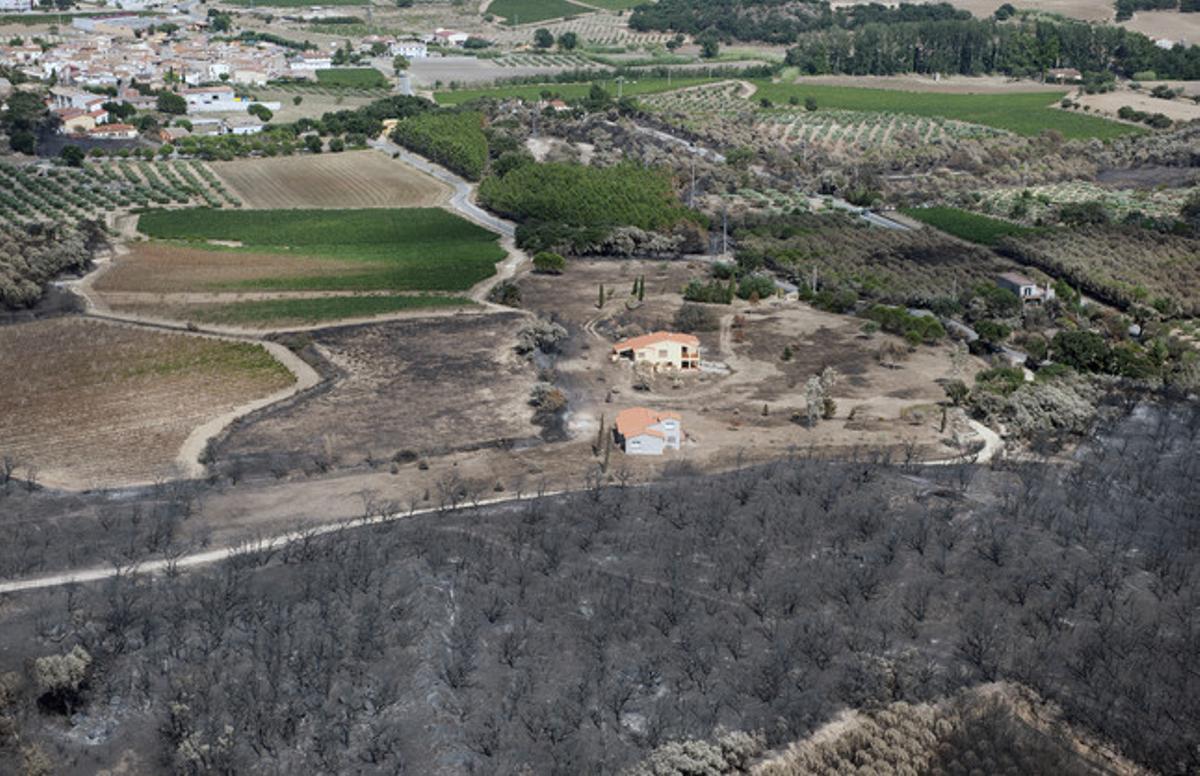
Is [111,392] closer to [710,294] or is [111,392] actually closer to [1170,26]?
[710,294]

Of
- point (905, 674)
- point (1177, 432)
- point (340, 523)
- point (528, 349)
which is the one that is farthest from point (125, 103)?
point (905, 674)

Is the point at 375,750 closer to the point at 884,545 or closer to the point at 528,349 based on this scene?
the point at 884,545

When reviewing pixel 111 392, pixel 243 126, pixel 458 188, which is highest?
pixel 243 126

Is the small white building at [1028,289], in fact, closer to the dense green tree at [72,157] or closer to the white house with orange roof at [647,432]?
the white house with orange roof at [647,432]

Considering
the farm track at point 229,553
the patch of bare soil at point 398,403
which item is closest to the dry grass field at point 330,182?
the patch of bare soil at point 398,403

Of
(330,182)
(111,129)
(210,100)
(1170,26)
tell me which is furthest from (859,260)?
(1170,26)

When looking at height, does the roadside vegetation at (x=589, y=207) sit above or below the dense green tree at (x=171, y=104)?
below

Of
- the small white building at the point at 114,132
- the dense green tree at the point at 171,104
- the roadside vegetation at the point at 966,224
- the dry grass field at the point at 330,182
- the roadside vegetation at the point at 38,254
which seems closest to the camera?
the roadside vegetation at the point at 38,254
